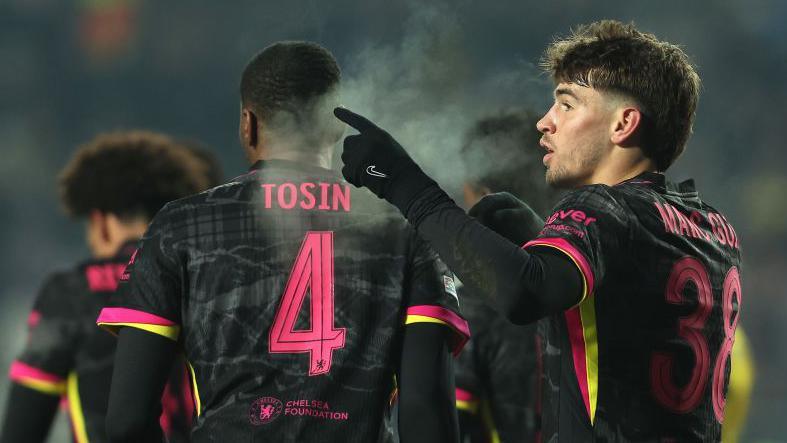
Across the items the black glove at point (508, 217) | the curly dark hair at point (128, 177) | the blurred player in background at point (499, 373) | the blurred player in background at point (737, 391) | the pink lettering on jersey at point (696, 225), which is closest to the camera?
the pink lettering on jersey at point (696, 225)

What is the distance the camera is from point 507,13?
2.59 metres

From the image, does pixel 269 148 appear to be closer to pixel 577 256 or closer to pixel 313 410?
pixel 313 410

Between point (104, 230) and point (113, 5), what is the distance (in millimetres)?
9850

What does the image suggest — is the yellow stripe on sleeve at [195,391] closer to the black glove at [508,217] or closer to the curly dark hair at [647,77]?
the black glove at [508,217]

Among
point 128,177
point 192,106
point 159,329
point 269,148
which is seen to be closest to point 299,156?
point 269,148

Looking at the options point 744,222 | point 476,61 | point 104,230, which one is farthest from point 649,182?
point 744,222

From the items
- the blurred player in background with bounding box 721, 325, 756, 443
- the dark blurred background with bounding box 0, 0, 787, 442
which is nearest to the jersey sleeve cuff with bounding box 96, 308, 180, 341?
the blurred player in background with bounding box 721, 325, 756, 443

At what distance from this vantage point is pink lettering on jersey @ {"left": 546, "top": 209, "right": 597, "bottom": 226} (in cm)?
179

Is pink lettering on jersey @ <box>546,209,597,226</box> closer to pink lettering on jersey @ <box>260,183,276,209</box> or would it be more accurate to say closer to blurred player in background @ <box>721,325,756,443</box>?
pink lettering on jersey @ <box>260,183,276,209</box>

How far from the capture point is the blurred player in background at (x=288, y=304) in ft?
6.59

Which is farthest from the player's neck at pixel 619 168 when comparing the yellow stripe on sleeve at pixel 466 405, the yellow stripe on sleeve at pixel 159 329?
the yellow stripe on sleeve at pixel 466 405

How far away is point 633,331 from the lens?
1.85m

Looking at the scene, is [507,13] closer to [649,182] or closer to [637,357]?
[649,182]

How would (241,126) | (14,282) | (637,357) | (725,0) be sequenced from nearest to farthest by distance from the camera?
(637,357) < (241,126) < (14,282) < (725,0)
